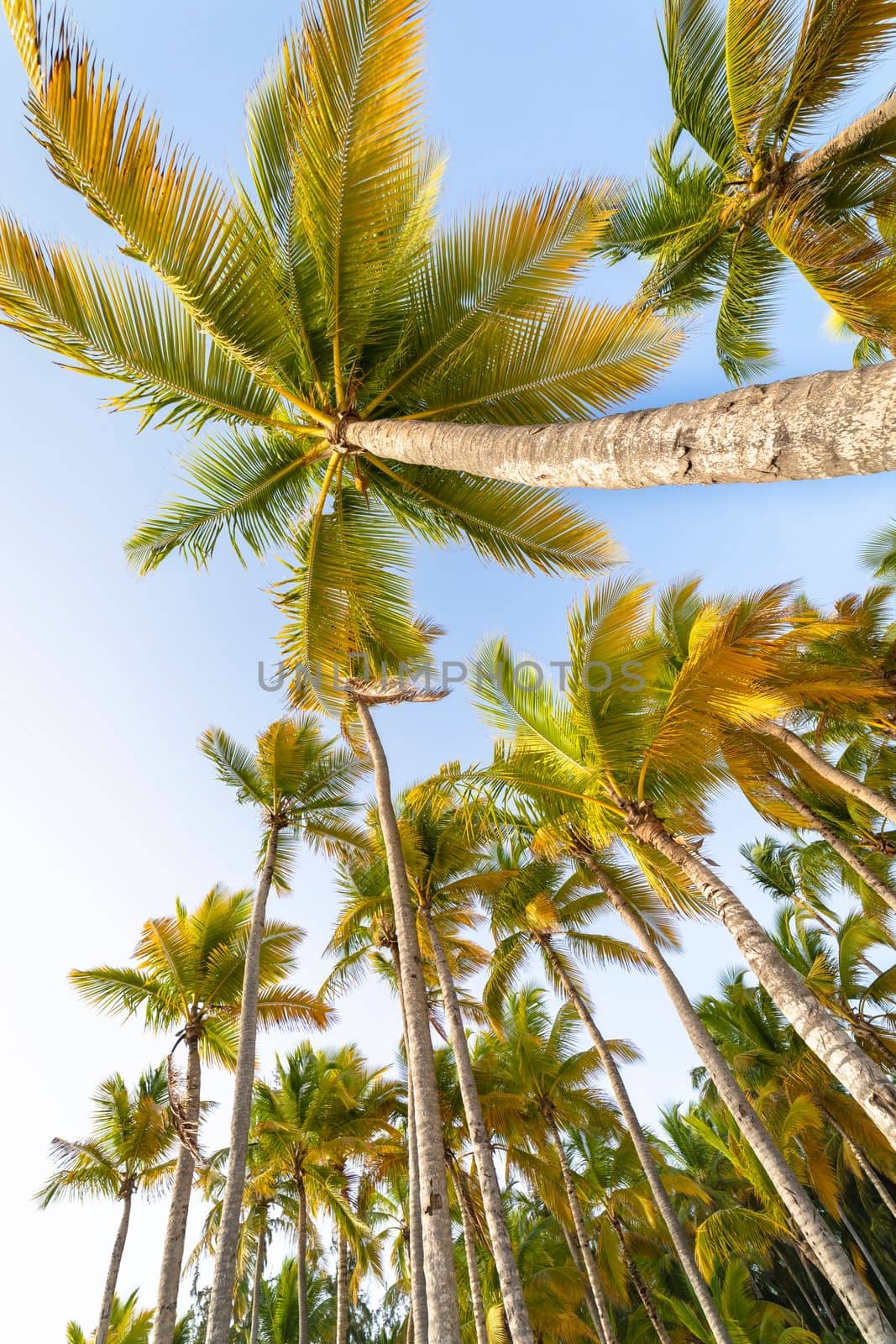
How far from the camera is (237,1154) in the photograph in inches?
393

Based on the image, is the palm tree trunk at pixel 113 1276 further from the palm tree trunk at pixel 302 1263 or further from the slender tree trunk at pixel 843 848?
the slender tree trunk at pixel 843 848

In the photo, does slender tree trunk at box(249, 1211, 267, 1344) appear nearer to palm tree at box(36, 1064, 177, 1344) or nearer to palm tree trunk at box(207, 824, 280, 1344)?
palm tree at box(36, 1064, 177, 1344)

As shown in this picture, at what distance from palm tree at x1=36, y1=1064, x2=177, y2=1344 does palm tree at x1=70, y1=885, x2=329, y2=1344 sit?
3288 millimetres

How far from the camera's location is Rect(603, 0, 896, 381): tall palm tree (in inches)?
227

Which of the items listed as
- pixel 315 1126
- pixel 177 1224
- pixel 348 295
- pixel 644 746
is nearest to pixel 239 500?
pixel 348 295

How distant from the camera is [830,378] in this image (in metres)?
2.02

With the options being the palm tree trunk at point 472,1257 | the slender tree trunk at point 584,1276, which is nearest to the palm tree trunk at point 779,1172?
the palm tree trunk at point 472,1257

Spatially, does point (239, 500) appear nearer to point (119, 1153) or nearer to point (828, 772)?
point (828, 772)

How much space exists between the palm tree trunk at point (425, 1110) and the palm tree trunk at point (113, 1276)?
965cm

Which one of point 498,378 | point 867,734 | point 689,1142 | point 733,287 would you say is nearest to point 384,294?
point 498,378

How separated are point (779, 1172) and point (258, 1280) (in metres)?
16.8

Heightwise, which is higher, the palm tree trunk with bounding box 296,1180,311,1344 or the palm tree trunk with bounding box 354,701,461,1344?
the palm tree trunk with bounding box 296,1180,311,1344

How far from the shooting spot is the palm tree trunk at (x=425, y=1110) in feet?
20.9

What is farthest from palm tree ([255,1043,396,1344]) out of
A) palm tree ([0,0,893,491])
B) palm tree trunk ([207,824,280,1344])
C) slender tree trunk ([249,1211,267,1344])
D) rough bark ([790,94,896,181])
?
rough bark ([790,94,896,181])
